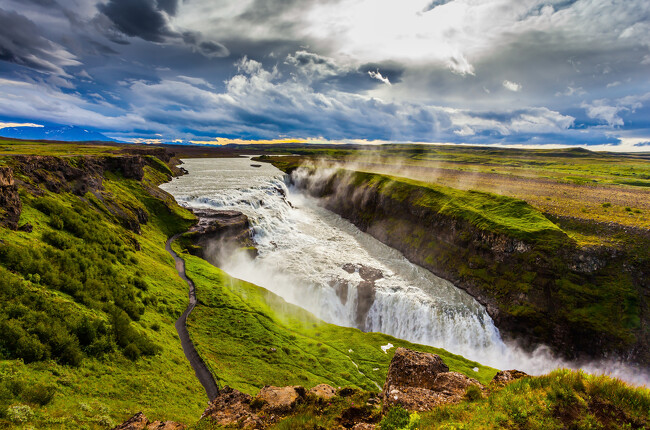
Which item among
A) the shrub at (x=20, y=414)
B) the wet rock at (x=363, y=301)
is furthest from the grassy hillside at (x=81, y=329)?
the wet rock at (x=363, y=301)

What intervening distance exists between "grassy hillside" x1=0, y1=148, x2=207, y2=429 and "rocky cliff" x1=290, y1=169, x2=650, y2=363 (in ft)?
138

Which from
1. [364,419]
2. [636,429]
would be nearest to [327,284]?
[364,419]

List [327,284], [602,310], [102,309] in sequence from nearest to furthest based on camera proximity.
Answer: [102,309], [602,310], [327,284]

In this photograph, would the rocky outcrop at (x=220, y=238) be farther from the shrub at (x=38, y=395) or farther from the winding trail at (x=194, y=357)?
the shrub at (x=38, y=395)

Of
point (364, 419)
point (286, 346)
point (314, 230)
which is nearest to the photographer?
point (364, 419)

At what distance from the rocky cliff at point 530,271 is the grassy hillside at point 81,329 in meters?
42.0

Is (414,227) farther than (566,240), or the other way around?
(414,227)

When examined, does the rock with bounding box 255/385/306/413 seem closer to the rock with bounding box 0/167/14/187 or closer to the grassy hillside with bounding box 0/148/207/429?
the grassy hillside with bounding box 0/148/207/429

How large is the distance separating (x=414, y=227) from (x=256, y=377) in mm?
47181

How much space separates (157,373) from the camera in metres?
19.7

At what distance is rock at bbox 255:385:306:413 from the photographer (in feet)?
40.3

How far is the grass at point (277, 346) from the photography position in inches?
1027

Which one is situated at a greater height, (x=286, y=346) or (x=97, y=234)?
(x=97, y=234)

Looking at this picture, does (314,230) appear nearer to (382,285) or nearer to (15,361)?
(382,285)
